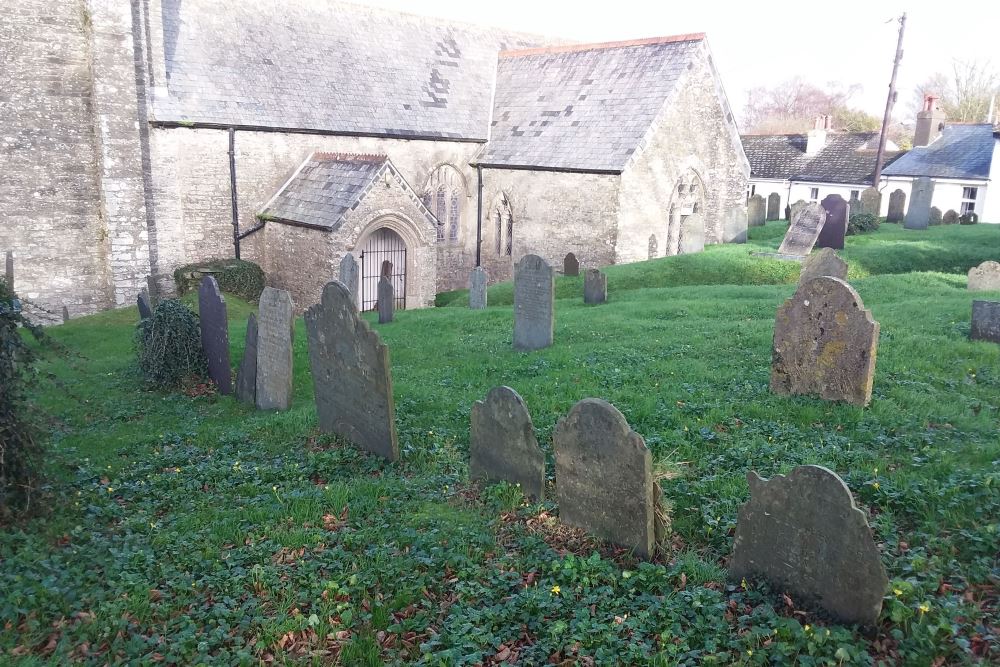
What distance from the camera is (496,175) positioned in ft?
78.3

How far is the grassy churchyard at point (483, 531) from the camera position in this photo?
14.2ft

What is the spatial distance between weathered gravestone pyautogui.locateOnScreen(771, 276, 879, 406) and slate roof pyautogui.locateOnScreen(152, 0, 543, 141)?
1599 centimetres

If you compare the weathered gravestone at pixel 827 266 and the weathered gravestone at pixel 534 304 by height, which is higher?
the weathered gravestone at pixel 827 266

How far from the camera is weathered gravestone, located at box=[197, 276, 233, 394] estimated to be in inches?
412

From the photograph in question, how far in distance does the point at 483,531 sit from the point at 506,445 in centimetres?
92

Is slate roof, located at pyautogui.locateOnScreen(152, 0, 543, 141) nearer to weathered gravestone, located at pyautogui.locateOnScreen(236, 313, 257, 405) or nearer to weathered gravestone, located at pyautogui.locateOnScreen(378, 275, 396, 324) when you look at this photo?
weathered gravestone, located at pyautogui.locateOnScreen(378, 275, 396, 324)

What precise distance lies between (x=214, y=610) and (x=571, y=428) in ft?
9.26

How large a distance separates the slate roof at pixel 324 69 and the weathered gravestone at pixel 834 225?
11.3 m

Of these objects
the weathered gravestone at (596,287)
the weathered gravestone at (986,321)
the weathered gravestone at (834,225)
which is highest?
the weathered gravestone at (834,225)

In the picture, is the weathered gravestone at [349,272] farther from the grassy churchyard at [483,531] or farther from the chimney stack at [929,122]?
the chimney stack at [929,122]

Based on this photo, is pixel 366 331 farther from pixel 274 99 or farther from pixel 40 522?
pixel 274 99

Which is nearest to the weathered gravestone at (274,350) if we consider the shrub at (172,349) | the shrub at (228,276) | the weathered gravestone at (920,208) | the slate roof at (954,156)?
the shrub at (172,349)

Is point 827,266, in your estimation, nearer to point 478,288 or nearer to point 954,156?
point 478,288

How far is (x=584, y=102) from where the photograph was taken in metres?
22.9
